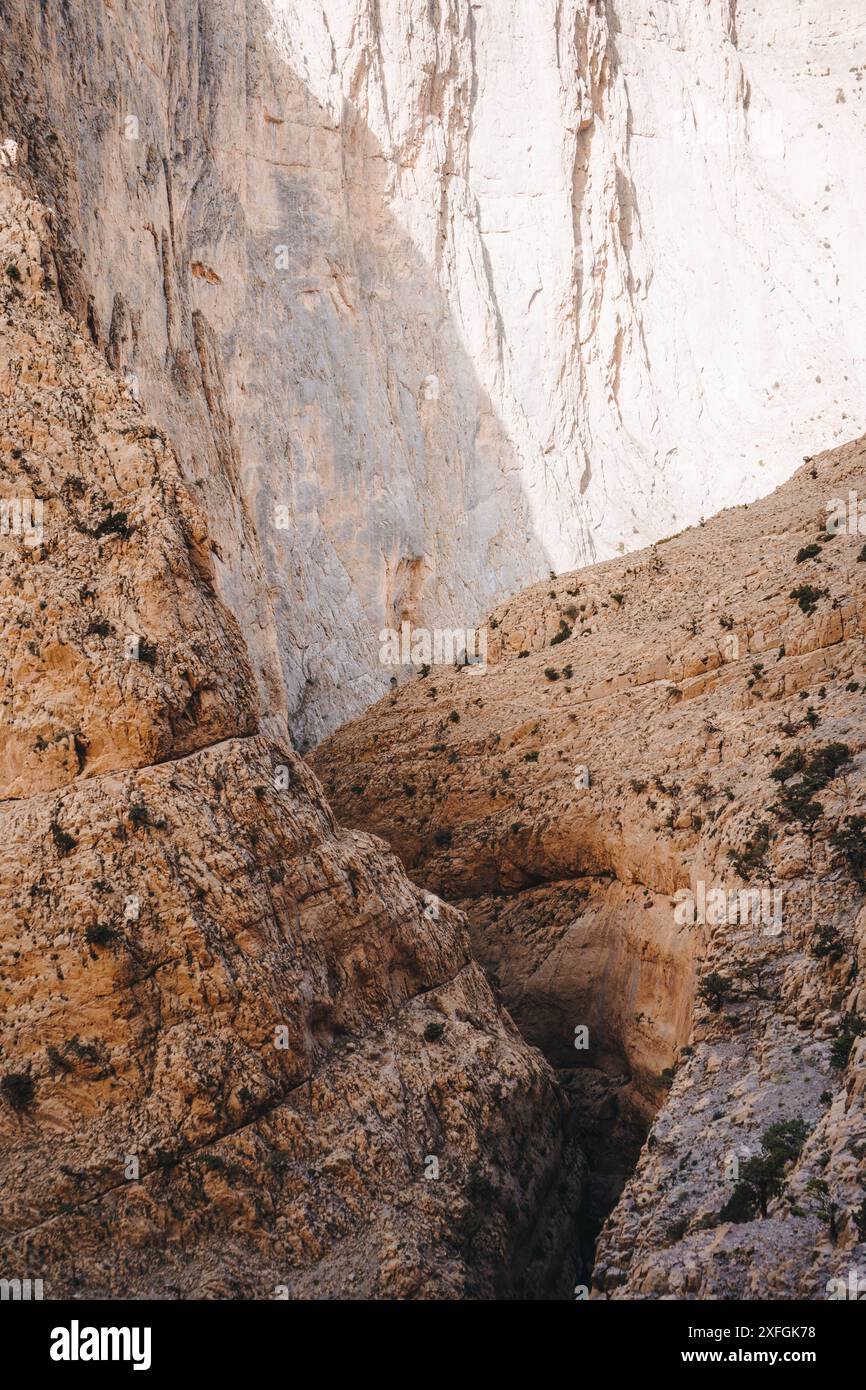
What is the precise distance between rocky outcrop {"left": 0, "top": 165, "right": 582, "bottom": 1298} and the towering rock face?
11.0 meters

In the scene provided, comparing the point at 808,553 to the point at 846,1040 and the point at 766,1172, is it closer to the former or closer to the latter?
the point at 846,1040

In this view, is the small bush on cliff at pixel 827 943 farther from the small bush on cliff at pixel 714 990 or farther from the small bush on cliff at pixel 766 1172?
the small bush on cliff at pixel 766 1172

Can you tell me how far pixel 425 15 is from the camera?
54.9 meters

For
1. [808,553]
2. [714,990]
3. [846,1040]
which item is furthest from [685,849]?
[808,553]

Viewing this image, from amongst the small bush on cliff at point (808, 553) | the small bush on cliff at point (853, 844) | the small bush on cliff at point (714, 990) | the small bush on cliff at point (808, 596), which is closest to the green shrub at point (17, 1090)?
the small bush on cliff at point (714, 990)

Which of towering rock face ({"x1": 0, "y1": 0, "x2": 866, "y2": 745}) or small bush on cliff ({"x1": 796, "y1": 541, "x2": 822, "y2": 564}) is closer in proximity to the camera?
small bush on cliff ({"x1": 796, "y1": 541, "x2": 822, "y2": 564})

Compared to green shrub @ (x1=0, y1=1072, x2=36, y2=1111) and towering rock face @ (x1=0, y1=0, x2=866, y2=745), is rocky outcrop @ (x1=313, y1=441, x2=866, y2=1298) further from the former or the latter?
green shrub @ (x1=0, y1=1072, x2=36, y2=1111)

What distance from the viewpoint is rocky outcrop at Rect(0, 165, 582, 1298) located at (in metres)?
18.0

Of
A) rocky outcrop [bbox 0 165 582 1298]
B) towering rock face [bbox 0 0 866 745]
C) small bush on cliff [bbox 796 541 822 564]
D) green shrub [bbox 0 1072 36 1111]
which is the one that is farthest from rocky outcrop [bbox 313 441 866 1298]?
green shrub [bbox 0 1072 36 1111]

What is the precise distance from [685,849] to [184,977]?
9447 millimetres

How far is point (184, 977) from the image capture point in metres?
19.3

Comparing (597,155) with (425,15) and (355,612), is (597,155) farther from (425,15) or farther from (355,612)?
(355,612)
